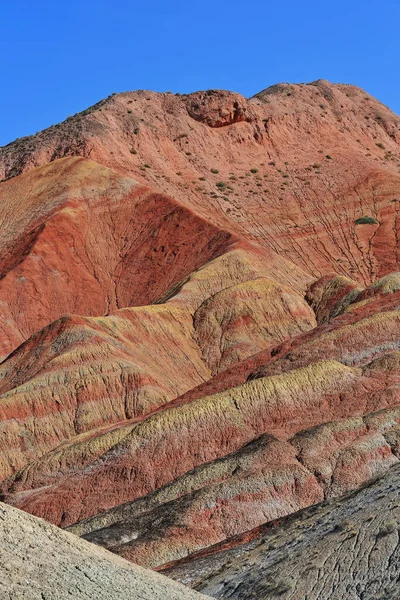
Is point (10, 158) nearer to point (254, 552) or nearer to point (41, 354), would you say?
point (41, 354)

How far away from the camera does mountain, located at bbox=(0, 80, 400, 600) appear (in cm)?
5066

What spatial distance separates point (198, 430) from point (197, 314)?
105 ft

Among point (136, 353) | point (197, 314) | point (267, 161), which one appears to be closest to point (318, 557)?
point (136, 353)

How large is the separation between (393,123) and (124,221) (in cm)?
4678

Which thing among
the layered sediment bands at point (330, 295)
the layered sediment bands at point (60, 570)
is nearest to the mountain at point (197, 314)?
the layered sediment bands at point (330, 295)

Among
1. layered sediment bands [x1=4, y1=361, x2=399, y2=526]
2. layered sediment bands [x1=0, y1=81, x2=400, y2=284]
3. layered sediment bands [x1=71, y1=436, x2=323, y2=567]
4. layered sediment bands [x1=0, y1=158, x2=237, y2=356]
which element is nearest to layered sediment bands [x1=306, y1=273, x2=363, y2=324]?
layered sediment bands [x1=0, y1=158, x2=237, y2=356]

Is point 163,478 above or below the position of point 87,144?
below

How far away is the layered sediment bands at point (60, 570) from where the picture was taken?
2636cm

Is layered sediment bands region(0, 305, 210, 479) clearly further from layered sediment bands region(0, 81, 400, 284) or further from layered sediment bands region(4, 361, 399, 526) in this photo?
layered sediment bands region(0, 81, 400, 284)

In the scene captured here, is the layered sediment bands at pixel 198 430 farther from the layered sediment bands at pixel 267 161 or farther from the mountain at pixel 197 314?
the layered sediment bands at pixel 267 161

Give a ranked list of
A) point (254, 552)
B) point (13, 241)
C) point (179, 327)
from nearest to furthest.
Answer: point (254, 552), point (179, 327), point (13, 241)

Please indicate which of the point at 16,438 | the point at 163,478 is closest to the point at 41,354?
the point at 16,438

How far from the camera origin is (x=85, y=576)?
1098 inches

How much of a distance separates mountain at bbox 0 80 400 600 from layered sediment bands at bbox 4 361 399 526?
0.10m
